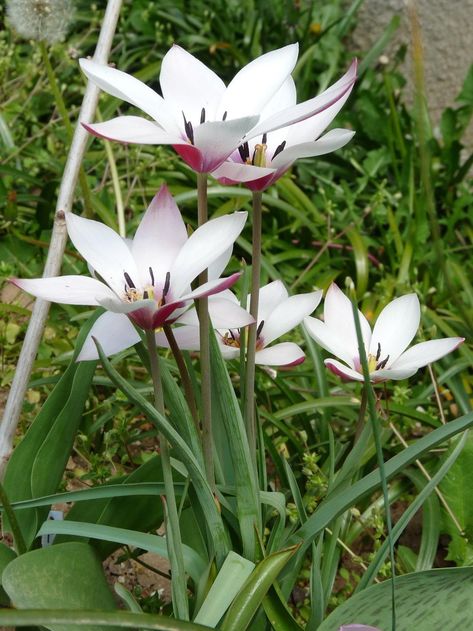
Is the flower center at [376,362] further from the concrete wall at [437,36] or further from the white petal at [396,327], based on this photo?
the concrete wall at [437,36]

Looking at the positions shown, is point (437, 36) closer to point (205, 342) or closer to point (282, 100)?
point (282, 100)

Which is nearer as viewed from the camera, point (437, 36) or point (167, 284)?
point (167, 284)

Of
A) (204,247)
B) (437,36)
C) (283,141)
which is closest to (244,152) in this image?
(283,141)

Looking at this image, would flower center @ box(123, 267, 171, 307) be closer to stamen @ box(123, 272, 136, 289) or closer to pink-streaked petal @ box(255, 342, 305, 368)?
stamen @ box(123, 272, 136, 289)

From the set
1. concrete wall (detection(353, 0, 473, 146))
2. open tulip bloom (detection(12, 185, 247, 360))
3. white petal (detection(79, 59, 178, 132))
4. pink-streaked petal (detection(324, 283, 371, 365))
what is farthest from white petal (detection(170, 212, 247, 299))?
concrete wall (detection(353, 0, 473, 146))

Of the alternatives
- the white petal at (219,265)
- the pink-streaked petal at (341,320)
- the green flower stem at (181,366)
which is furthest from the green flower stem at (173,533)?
the pink-streaked petal at (341,320)

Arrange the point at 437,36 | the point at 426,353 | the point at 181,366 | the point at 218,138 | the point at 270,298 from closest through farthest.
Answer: the point at 218,138 → the point at 181,366 → the point at 426,353 → the point at 270,298 → the point at 437,36
